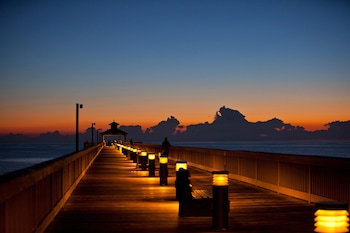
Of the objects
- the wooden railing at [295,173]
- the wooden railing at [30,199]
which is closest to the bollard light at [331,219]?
the wooden railing at [30,199]

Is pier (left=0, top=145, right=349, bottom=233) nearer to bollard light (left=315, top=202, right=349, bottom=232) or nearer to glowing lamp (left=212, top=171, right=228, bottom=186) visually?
glowing lamp (left=212, top=171, right=228, bottom=186)

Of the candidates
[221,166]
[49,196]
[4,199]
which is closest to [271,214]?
[49,196]

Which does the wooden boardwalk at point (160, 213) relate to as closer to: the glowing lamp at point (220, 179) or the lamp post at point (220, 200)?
Answer: the lamp post at point (220, 200)

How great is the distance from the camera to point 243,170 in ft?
88.4

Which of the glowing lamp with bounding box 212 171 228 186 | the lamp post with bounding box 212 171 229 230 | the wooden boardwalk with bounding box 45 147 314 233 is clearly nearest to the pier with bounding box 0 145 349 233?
the wooden boardwalk with bounding box 45 147 314 233

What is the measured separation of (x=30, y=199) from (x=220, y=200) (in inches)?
140

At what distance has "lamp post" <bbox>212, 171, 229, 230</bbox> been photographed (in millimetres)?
13094

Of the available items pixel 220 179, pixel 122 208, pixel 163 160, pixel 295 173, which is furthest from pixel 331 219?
pixel 163 160

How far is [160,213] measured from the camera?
632 inches

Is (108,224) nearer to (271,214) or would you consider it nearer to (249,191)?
(271,214)

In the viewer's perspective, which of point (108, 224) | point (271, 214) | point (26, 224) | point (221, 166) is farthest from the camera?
point (221, 166)

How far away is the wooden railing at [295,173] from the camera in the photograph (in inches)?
655

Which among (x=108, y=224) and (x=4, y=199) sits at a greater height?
(x=4, y=199)

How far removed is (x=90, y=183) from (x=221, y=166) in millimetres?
6957
